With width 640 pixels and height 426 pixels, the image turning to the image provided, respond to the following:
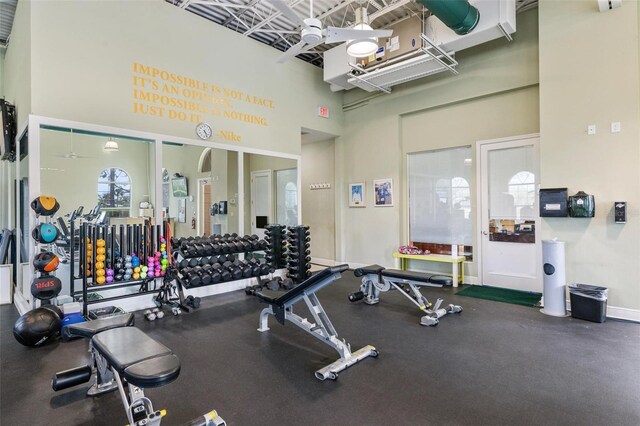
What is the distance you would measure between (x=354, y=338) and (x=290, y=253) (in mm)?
2533

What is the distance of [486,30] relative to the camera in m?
4.30

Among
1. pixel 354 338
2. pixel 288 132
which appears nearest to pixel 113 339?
pixel 354 338

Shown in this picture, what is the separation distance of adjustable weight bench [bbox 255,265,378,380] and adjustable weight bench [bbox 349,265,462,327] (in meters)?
1.13

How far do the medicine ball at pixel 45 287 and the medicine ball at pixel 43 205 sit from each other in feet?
2.17

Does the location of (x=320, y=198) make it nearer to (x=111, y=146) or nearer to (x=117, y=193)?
(x=117, y=193)

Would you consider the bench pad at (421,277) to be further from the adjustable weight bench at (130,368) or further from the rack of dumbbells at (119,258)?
the rack of dumbbells at (119,258)

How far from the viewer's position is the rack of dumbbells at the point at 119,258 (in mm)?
3723

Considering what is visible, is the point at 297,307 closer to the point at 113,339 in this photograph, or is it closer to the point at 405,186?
Answer: the point at 113,339

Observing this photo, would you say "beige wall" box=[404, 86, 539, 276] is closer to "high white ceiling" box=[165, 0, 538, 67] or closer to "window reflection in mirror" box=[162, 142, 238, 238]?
"high white ceiling" box=[165, 0, 538, 67]

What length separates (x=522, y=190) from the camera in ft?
16.6

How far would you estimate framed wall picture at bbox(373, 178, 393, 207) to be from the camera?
255 inches

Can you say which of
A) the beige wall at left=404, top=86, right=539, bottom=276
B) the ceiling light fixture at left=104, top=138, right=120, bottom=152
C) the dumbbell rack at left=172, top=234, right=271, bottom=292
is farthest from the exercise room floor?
the beige wall at left=404, top=86, right=539, bottom=276

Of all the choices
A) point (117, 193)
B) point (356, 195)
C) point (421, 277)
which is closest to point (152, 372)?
point (421, 277)

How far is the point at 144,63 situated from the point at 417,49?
3.65 metres
